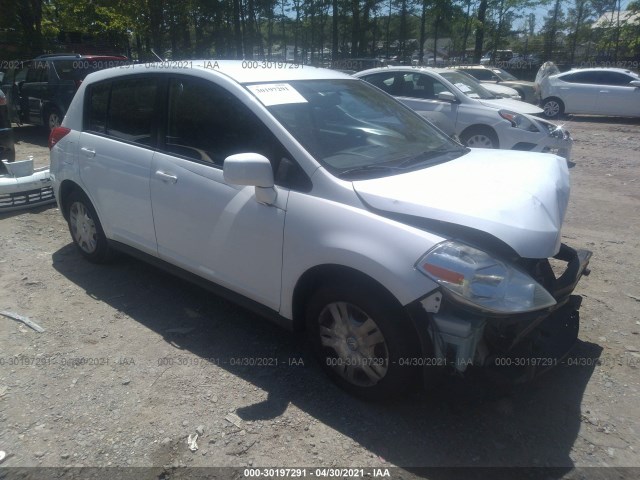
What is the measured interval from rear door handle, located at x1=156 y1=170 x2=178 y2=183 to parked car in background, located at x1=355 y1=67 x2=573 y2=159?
6.39m

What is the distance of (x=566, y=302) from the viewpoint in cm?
320

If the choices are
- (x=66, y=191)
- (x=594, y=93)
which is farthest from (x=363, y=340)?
(x=594, y=93)

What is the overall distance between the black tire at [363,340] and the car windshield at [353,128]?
71 centimetres

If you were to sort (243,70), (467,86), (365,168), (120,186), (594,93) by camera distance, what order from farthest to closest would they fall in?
(594,93) → (467,86) → (120,186) → (243,70) → (365,168)

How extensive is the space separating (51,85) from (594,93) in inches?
582

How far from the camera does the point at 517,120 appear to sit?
884cm

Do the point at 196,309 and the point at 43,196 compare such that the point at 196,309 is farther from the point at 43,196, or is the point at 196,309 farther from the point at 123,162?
the point at 43,196

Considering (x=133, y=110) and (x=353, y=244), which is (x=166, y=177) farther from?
(x=353, y=244)

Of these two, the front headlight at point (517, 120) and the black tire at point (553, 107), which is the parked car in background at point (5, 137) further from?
the black tire at point (553, 107)

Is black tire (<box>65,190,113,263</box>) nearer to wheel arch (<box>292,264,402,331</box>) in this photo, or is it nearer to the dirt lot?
the dirt lot

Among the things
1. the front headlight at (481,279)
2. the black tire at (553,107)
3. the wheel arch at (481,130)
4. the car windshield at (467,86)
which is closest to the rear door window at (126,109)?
the front headlight at (481,279)

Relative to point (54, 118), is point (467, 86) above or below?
above

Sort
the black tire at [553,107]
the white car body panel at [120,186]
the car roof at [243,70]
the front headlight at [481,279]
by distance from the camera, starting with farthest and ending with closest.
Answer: the black tire at [553,107], the white car body panel at [120,186], the car roof at [243,70], the front headlight at [481,279]

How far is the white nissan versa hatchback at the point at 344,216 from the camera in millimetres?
2598
